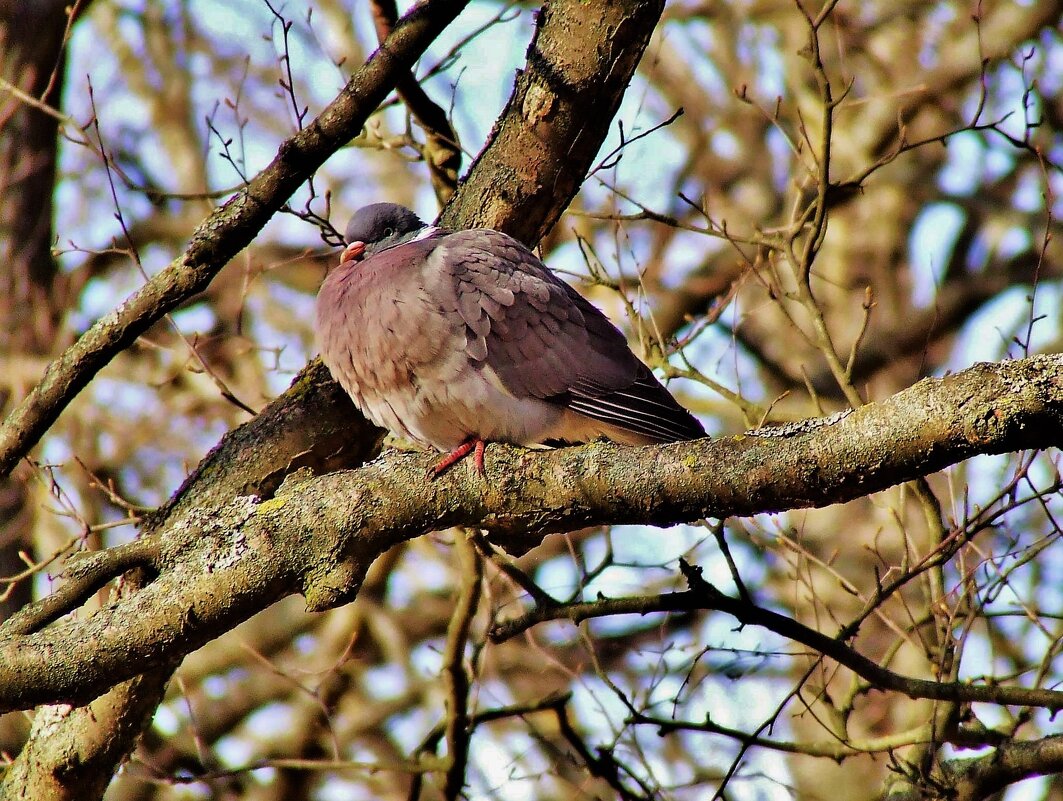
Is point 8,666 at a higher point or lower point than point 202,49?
lower

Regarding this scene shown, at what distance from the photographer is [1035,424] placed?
2.14 m

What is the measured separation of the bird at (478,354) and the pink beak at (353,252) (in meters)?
0.25

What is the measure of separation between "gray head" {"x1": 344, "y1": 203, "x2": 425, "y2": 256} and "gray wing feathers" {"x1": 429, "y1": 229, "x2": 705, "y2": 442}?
0.70 m

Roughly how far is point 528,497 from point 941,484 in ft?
20.0

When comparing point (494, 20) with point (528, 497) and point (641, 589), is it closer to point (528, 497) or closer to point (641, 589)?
point (528, 497)

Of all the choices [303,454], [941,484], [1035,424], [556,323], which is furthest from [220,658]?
[1035,424]

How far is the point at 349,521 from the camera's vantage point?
9.65ft

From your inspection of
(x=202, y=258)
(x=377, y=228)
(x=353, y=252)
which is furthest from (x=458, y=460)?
(x=377, y=228)

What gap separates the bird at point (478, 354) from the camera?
381cm

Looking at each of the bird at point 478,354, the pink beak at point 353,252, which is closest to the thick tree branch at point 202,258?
the bird at point 478,354

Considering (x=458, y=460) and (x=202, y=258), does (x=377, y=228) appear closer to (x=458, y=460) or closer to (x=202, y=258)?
(x=202, y=258)

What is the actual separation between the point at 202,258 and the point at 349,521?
44.3 inches

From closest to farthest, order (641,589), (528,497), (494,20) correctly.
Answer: (528,497)
(494,20)
(641,589)

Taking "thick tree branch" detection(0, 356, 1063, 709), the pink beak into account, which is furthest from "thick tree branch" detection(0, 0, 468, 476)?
the pink beak
